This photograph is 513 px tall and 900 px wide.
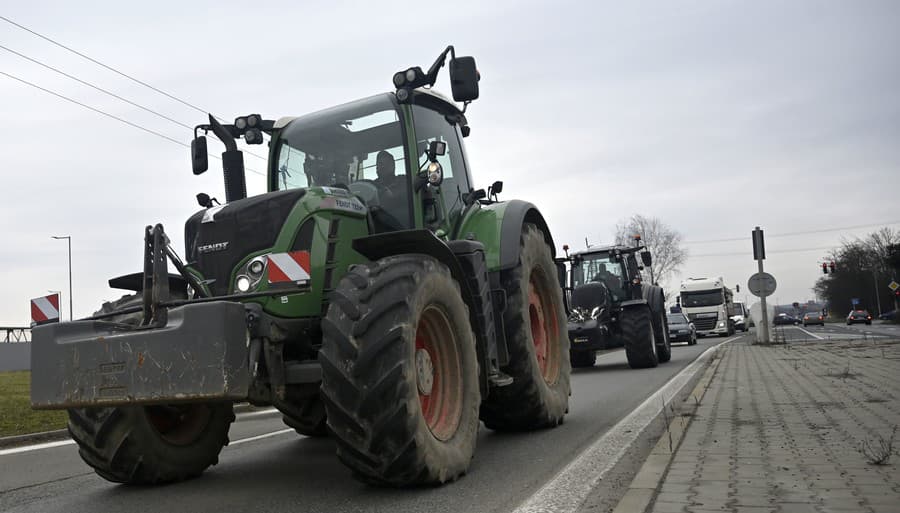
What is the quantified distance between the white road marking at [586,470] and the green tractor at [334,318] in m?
0.65

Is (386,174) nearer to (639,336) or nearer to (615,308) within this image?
(639,336)

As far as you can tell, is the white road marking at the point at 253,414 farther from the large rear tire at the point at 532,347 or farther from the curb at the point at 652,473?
the curb at the point at 652,473

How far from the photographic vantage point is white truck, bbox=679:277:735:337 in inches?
1636

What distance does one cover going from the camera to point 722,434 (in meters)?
6.30

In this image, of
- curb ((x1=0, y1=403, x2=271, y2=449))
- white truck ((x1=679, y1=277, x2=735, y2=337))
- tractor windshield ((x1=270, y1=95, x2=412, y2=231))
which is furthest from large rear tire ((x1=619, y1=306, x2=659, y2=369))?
white truck ((x1=679, y1=277, x2=735, y2=337))

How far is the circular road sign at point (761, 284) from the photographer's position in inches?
840

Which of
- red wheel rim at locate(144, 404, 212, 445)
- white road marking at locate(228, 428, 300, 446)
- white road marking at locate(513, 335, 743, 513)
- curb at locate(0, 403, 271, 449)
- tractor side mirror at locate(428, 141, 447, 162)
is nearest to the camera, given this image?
white road marking at locate(513, 335, 743, 513)

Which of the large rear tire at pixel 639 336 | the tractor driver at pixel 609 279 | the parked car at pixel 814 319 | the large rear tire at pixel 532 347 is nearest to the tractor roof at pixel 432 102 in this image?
the large rear tire at pixel 532 347

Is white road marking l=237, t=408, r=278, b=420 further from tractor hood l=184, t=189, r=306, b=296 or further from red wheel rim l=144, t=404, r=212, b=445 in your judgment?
tractor hood l=184, t=189, r=306, b=296

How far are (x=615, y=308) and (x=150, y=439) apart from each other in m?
14.1

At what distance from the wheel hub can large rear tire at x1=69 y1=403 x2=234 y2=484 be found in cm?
167

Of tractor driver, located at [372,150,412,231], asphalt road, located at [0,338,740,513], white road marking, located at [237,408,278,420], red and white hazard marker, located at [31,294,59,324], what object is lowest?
white road marking, located at [237,408,278,420]

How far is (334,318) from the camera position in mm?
4570

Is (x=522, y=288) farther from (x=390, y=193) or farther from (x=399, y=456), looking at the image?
(x=399, y=456)
